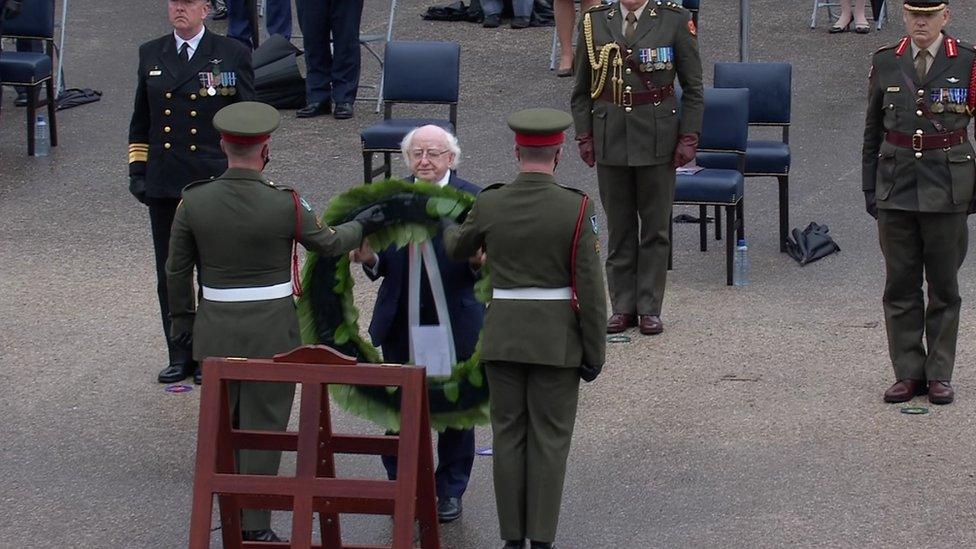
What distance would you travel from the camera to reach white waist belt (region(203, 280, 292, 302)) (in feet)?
21.3

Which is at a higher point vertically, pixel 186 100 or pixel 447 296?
pixel 186 100

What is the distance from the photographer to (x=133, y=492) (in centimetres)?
725

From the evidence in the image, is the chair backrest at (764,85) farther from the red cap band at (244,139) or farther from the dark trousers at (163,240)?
the red cap band at (244,139)

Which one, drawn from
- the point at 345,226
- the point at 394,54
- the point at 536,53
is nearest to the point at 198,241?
the point at 345,226

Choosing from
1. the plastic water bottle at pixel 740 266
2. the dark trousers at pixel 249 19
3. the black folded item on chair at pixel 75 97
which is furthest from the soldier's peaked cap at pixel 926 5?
the black folded item on chair at pixel 75 97

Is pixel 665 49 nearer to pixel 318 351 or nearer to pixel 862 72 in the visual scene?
pixel 318 351

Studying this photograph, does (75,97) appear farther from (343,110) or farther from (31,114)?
(343,110)

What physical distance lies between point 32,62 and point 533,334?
799 centimetres

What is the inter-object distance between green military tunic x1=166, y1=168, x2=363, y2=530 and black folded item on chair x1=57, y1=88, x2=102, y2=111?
27.7 ft

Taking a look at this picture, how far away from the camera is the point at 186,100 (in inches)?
319

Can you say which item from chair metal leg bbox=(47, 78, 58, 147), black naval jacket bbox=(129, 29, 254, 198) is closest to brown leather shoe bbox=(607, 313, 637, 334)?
black naval jacket bbox=(129, 29, 254, 198)

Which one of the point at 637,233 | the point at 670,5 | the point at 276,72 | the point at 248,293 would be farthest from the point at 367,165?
the point at 248,293

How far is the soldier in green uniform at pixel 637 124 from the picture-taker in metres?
9.21

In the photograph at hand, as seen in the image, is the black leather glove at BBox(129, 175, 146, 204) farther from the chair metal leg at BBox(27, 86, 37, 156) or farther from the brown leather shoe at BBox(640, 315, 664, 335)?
the chair metal leg at BBox(27, 86, 37, 156)
